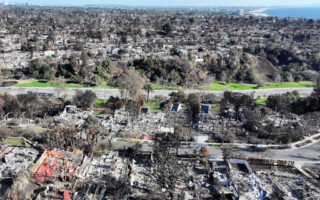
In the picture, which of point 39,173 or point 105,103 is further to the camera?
point 105,103

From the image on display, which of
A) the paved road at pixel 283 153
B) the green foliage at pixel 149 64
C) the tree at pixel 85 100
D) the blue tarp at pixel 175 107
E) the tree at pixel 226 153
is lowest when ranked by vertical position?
the paved road at pixel 283 153

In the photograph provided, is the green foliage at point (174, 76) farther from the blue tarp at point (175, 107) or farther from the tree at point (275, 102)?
the tree at point (275, 102)

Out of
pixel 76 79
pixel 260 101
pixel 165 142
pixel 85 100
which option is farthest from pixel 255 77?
pixel 76 79

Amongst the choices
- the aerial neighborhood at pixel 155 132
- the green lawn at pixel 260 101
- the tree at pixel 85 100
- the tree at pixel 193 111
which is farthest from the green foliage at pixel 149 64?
the green lawn at pixel 260 101

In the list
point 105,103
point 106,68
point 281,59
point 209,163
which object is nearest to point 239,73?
point 281,59

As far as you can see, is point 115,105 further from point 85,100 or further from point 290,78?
point 290,78

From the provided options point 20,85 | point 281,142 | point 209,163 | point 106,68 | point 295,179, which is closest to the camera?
point 295,179

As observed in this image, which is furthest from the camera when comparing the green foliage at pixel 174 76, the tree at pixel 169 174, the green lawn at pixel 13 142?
the green foliage at pixel 174 76

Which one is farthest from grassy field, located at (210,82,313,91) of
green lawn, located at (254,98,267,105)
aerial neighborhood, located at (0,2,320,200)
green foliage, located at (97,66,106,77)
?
green foliage, located at (97,66,106,77)

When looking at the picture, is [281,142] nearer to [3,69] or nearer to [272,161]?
[272,161]

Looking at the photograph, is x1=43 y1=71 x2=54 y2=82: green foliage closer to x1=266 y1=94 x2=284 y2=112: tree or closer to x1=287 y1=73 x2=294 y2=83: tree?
x1=266 y1=94 x2=284 y2=112: tree
